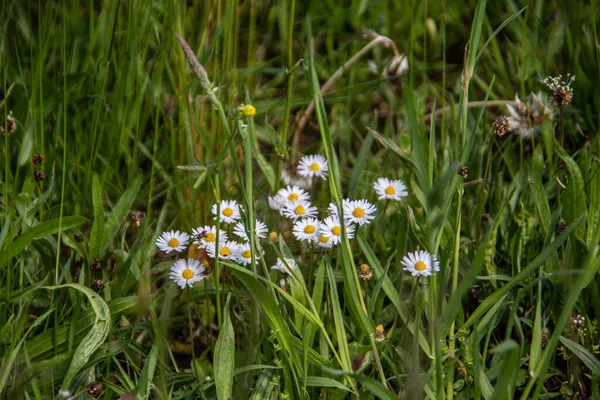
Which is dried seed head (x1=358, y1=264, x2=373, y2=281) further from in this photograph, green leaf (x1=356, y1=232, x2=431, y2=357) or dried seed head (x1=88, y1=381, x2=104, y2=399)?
dried seed head (x1=88, y1=381, x2=104, y2=399)

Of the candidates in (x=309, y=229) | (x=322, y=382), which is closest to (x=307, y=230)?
(x=309, y=229)

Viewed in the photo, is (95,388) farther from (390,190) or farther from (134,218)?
(390,190)

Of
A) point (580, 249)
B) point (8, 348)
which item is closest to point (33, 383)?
point (8, 348)

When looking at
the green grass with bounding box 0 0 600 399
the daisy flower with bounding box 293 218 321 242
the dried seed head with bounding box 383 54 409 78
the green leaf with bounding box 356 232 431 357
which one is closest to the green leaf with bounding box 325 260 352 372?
the green grass with bounding box 0 0 600 399

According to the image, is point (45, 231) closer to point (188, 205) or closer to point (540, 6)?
point (188, 205)

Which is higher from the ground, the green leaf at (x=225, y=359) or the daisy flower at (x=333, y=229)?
the daisy flower at (x=333, y=229)

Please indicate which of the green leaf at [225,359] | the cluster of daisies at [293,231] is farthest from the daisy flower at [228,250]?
the green leaf at [225,359]

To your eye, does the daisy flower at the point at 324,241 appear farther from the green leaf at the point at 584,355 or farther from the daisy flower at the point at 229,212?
the green leaf at the point at 584,355
